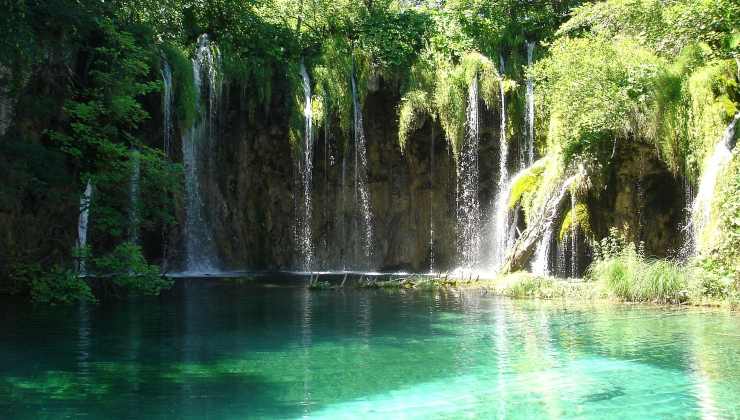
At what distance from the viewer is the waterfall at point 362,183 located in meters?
24.6

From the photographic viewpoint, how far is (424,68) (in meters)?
24.6

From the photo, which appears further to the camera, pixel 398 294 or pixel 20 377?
pixel 398 294

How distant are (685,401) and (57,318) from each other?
381 inches

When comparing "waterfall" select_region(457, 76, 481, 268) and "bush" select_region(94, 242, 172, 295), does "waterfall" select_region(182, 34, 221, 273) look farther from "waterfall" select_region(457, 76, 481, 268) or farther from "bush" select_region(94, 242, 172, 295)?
"bush" select_region(94, 242, 172, 295)

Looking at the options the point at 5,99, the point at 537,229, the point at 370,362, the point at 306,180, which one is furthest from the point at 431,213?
the point at 370,362

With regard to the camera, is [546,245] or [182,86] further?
[182,86]

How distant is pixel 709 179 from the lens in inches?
573

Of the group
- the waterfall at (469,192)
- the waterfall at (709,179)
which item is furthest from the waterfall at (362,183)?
the waterfall at (709,179)

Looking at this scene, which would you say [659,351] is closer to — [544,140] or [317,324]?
[317,324]

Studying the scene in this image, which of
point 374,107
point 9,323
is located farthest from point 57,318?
point 374,107

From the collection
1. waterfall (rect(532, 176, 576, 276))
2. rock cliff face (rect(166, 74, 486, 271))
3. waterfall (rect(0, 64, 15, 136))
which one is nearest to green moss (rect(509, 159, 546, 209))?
Answer: waterfall (rect(532, 176, 576, 276))

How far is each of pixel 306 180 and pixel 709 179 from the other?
13.5 metres

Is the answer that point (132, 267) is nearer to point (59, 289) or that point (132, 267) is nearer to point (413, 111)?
point (59, 289)

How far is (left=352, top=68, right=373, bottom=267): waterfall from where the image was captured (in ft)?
80.7
